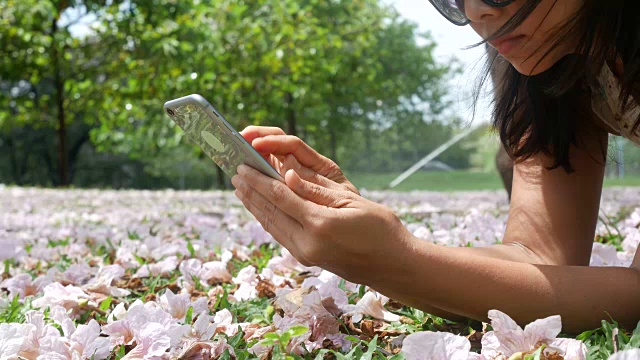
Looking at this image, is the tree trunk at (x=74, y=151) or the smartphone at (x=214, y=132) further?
the tree trunk at (x=74, y=151)

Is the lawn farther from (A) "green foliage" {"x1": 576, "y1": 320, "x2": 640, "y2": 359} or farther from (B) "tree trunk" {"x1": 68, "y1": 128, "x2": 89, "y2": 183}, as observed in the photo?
(B) "tree trunk" {"x1": 68, "y1": 128, "x2": 89, "y2": 183}

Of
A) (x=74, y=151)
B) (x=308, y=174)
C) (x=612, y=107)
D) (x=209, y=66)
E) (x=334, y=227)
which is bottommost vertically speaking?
(x=334, y=227)

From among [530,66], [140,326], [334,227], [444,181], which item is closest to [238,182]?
[334,227]

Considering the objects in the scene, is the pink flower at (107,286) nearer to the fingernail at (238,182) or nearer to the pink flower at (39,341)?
the pink flower at (39,341)

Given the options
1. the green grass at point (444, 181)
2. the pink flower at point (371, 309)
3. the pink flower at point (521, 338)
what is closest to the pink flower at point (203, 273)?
the pink flower at point (371, 309)

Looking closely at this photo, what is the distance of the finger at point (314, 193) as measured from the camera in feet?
4.31

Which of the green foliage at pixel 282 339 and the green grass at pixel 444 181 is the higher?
the green grass at pixel 444 181

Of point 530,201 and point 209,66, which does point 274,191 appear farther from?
point 209,66

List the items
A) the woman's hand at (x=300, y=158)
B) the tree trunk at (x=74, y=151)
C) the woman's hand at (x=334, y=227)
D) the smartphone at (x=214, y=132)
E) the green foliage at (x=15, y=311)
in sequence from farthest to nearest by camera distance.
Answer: the tree trunk at (x=74, y=151) < the green foliage at (x=15, y=311) < the woman's hand at (x=300, y=158) < the smartphone at (x=214, y=132) < the woman's hand at (x=334, y=227)

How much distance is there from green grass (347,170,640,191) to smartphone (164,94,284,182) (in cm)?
1553

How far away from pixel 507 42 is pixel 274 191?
0.70 m

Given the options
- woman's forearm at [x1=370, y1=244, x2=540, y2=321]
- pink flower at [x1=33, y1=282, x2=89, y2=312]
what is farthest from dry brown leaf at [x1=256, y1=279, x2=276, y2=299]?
woman's forearm at [x1=370, y1=244, x2=540, y2=321]

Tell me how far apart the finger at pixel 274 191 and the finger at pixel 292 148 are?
0.39ft

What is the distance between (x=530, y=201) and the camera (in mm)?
2010
